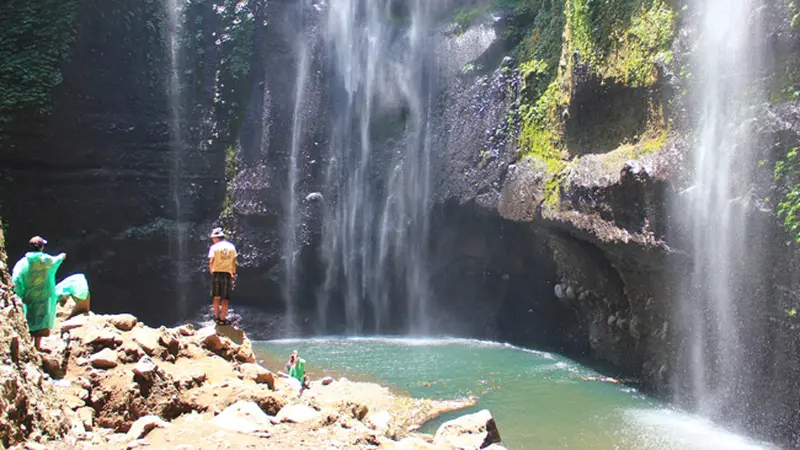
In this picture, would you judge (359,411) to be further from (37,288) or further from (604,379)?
(604,379)

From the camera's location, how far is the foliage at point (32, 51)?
16031 millimetres

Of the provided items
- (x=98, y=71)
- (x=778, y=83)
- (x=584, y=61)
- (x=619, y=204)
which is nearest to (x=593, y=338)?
(x=619, y=204)

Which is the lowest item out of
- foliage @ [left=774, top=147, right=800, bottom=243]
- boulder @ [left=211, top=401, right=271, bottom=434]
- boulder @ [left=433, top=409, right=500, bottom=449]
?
boulder @ [left=433, top=409, right=500, bottom=449]

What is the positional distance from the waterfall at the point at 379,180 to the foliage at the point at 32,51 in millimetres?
8122

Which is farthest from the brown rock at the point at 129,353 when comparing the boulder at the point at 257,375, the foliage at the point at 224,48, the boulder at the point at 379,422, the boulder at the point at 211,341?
the foliage at the point at 224,48

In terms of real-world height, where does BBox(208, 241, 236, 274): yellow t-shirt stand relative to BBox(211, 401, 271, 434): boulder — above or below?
above

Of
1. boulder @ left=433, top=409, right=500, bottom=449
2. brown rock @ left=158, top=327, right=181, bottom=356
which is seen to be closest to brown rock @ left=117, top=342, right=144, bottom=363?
brown rock @ left=158, top=327, right=181, bottom=356

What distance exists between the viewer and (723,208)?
346 inches

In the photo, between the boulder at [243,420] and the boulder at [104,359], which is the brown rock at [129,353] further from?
the boulder at [243,420]

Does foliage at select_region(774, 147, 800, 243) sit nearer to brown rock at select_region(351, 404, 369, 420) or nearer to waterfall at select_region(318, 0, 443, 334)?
brown rock at select_region(351, 404, 369, 420)

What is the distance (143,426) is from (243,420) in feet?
2.46

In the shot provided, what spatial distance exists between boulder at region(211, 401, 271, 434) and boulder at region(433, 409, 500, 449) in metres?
1.90

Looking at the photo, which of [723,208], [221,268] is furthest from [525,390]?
[221,268]

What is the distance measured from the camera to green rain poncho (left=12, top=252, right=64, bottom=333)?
596 cm
